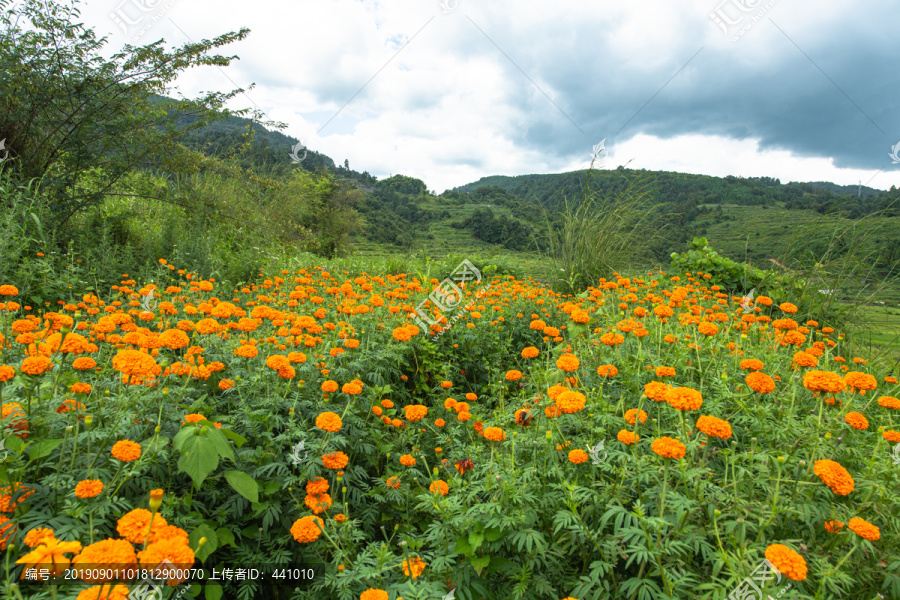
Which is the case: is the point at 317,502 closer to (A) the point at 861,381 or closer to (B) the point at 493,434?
(B) the point at 493,434

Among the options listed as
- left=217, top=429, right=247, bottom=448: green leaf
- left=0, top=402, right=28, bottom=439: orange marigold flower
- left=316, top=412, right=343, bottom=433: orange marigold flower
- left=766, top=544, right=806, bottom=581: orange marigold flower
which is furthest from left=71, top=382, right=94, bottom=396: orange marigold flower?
left=766, top=544, right=806, bottom=581: orange marigold flower

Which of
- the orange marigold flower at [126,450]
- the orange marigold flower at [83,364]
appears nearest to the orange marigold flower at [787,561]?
the orange marigold flower at [126,450]

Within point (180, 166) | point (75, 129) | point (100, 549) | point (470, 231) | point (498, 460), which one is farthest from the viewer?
point (470, 231)

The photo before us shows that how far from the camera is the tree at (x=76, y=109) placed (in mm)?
4242

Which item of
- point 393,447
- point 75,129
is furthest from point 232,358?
point 75,129

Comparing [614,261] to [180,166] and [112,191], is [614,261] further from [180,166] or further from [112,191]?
[112,191]

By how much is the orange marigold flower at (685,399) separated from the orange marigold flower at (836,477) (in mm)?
346

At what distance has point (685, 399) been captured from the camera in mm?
1273

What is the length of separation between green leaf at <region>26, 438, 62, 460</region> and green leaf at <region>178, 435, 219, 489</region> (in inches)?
16.9

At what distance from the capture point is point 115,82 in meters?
4.66

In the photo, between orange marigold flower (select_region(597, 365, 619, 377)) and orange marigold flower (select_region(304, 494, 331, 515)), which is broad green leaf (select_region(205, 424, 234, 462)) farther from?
orange marigold flower (select_region(597, 365, 619, 377))

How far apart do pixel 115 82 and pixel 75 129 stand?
0.73 metres

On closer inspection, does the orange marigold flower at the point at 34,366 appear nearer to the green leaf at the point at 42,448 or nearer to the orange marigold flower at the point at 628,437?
the green leaf at the point at 42,448

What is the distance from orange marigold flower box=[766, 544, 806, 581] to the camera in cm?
90
